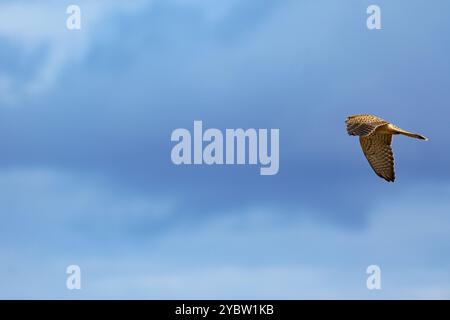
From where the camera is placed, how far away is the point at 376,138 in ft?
31.3

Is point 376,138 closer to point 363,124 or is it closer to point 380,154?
point 380,154

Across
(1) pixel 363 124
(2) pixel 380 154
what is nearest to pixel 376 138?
(2) pixel 380 154

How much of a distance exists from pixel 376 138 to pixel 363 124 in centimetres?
58

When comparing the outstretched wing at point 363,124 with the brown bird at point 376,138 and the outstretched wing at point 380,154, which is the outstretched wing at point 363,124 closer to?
the brown bird at point 376,138

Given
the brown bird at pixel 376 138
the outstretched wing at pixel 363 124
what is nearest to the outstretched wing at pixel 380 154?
the brown bird at pixel 376 138

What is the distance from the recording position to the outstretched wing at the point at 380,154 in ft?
31.0

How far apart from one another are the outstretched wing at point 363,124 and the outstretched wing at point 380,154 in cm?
40
